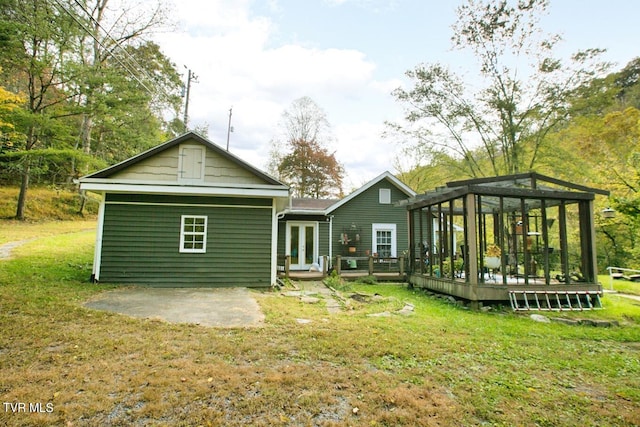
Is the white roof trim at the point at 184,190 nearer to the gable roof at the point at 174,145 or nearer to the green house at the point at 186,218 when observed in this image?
the green house at the point at 186,218

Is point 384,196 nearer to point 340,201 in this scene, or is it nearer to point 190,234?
point 340,201

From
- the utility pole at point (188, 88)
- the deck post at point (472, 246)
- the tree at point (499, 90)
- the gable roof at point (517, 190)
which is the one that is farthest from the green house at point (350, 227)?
the utility pole at point (188, 88)

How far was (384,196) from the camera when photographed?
15.0 m

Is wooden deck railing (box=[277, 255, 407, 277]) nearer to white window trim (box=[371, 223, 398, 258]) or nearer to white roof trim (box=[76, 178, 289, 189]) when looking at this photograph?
white window trim (box=[371, 223, 398, 258])

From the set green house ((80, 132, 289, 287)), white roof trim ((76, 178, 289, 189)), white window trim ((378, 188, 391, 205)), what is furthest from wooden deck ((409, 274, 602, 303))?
white window trim ((378, 188, 391, 205))

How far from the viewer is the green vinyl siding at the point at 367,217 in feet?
47.4

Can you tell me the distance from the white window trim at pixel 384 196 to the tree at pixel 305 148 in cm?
1150

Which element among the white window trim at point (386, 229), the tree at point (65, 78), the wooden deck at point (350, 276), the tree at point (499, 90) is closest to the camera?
the wooden deck at point (350, 276)

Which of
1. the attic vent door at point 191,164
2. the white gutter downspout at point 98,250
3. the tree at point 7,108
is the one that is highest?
the tree at point 7,108

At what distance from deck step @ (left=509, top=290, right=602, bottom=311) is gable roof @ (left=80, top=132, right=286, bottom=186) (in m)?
6.45

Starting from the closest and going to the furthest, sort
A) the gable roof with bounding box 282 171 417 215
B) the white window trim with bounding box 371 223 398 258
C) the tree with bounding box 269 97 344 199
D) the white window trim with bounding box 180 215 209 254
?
the white window trim with bounding box 180 215 209 254
the gable roof with bounding box 282 171 417 215
the white window trim with bounding box 371 223 398 258
the tree with bounding box 269 97 344 199

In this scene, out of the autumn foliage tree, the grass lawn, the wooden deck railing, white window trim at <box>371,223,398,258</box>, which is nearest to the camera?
the grass lawn

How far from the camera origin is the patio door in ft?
46.1

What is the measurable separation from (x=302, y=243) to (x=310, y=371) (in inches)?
422
